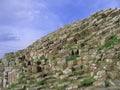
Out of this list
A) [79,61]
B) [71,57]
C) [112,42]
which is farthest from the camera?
[71,57]

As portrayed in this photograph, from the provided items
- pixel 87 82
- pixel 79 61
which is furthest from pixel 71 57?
pixel 87 82

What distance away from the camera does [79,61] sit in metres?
23.3

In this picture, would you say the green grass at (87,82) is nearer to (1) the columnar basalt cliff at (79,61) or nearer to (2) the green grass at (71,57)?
(1) the columnar basalt cliff at (79,61)

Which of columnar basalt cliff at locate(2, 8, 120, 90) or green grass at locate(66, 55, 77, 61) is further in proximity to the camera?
green grass at locate(66, 55, 77, 61)

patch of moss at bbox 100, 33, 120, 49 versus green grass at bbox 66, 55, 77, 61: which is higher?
patch of moss at bbox 100, 33, 120, 49

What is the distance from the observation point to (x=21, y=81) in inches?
975

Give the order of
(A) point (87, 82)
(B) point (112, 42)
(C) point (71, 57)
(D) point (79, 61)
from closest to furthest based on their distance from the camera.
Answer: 1. (A) point (87, 82)
2. (D) point (79, 61)
3. (B) point (112, 42)
4. (C) point (71, 57)

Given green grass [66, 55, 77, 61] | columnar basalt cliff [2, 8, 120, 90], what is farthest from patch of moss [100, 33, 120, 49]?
green grass [66, 55, 77, 61]

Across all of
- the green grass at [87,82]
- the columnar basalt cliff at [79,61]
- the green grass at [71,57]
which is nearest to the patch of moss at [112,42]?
the columnar basalt cliff at [79,61]

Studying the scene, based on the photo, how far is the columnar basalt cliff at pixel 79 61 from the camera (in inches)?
779

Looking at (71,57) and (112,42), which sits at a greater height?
(112,42)

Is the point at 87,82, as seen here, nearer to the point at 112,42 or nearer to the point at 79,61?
the point at 79,61

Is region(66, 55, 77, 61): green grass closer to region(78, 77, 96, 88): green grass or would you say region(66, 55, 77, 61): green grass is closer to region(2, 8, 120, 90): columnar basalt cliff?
region(2, 8, 120, 90): columnar basalt cliff

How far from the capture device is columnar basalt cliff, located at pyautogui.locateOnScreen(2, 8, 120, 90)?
19781mm
